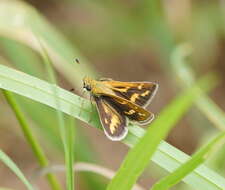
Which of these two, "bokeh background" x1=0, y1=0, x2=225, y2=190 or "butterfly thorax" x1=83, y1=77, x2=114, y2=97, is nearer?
"butterfly thorax" x1=83, y1=77, x2=114, y2=97

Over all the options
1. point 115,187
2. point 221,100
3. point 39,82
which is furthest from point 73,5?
point 115,187

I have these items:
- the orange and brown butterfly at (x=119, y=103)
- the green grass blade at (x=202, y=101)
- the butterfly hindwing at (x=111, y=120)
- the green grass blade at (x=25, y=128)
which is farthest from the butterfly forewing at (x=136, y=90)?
the green grass blade at (x=202, y=101)

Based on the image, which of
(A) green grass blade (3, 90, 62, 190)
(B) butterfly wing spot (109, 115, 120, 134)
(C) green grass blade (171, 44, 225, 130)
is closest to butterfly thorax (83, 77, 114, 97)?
(B) butterfly wing spot (109, 115, 120, 134)

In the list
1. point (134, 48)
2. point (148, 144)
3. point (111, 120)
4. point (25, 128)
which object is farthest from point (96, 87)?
point (134, 48)

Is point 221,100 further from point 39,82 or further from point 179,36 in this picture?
point 39,82

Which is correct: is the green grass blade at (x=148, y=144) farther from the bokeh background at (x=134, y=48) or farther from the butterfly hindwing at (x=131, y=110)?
the bokeh background at (x=134, y=48)

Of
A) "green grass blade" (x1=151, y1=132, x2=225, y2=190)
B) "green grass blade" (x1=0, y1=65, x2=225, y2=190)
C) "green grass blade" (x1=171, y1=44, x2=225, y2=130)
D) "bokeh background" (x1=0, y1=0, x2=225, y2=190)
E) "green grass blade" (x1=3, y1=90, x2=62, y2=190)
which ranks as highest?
"green grass blade" (x1=151, y1=132, x2=225, y2=190)

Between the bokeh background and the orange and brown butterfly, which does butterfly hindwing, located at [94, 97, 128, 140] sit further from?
the bokeh background
